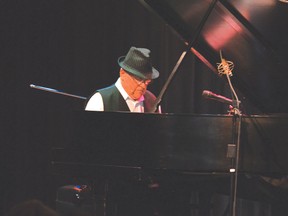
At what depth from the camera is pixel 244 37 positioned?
4.11m

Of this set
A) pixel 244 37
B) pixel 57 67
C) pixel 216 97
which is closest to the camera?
pixel 216 97

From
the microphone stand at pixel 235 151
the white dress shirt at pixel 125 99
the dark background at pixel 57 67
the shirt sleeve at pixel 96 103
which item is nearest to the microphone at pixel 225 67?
the microphone stand at pixel 235 151

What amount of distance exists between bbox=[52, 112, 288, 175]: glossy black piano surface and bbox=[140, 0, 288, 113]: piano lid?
1.92 feet

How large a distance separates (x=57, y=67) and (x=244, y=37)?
2452 mm

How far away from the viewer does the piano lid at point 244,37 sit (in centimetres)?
379

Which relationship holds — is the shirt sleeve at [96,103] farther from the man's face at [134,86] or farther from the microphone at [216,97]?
the microphone at [216,97]

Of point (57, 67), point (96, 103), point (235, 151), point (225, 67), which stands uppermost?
point (57, 67)

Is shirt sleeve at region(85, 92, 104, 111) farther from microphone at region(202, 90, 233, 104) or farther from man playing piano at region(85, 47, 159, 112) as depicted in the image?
microphone at region(202, 90, 233, 104)

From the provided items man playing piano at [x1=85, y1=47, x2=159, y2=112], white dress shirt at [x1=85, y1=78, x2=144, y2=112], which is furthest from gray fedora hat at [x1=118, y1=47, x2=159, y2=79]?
white dress shirt at [x1=85, y1=78, x2=144, y2=112]

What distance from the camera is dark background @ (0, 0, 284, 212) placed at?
5871 mm

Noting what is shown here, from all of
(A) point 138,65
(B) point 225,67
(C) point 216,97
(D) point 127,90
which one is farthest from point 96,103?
(C) point 216,97

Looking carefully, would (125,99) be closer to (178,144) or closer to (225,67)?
(225,67)

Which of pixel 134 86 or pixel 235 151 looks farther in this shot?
pixel 134 86

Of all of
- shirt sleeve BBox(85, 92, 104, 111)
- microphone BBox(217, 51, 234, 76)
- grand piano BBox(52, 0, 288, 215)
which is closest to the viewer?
grand piano BBox(52, 0, 288, 215)
